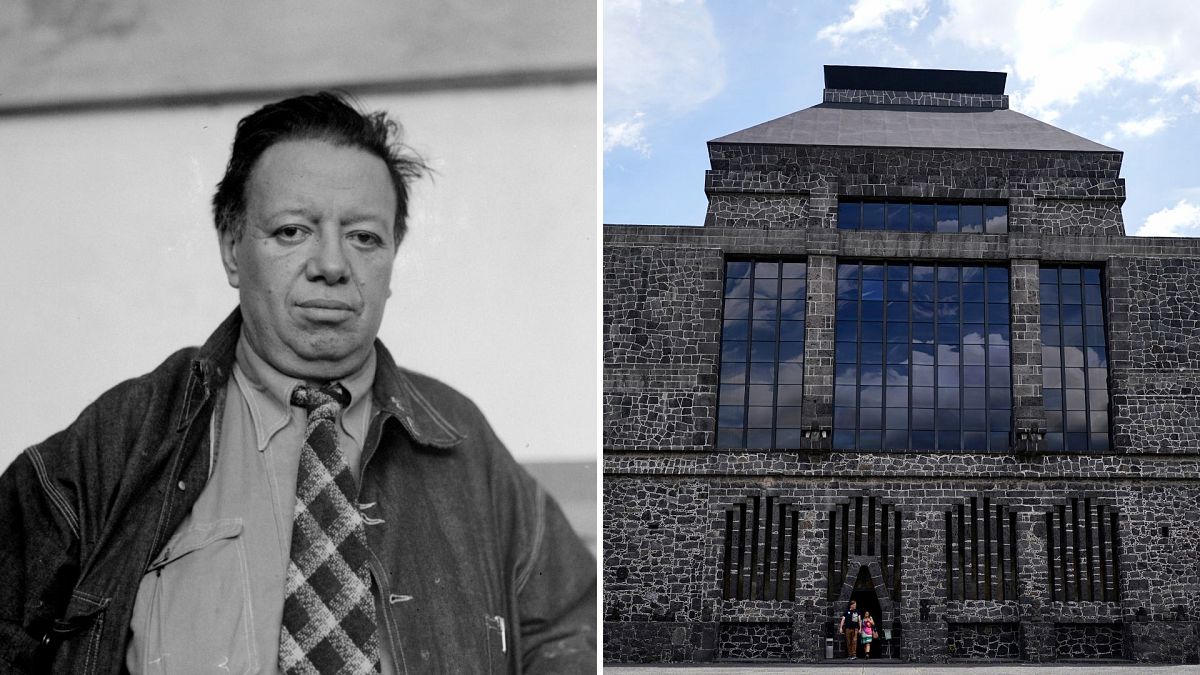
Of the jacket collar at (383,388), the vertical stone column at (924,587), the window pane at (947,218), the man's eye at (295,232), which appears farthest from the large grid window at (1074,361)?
the man's eye at (295,232)

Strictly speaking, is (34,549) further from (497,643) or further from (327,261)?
(497,643)

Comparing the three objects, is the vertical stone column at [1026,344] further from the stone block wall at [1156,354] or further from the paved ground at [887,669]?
the paved ground at [887,669]

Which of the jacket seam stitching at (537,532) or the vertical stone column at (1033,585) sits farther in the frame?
the vertical stone column at (1033,585)

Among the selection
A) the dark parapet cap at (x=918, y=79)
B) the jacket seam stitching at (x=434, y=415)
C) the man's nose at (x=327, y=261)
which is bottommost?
the jacket seam stitching at (x=434, y=415)

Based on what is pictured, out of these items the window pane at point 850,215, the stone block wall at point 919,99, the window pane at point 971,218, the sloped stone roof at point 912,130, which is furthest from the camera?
the stone block wall at point 919,99

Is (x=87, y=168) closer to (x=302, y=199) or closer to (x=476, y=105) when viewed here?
(x=302, y=199)

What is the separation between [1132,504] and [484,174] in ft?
75.0

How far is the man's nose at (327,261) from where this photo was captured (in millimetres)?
4926

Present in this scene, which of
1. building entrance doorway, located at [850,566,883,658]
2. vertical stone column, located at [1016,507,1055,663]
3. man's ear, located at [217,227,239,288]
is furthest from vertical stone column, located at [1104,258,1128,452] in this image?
man's ear, located at [217,227,239,288]

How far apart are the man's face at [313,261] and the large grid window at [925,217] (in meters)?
22.5

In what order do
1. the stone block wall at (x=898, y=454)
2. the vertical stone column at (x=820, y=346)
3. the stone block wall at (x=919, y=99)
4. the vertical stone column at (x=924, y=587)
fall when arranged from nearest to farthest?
the vertical stone column at (x=924, y=587) → the stone block wall at (x=898, y=454) → the vertical stone column at (x=820, y=346) → the stone block wall at (x=919, y=99)

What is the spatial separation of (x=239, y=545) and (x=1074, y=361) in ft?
79.2

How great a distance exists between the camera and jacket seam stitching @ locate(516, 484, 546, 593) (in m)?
4.82

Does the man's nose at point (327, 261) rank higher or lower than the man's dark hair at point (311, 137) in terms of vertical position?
lower
